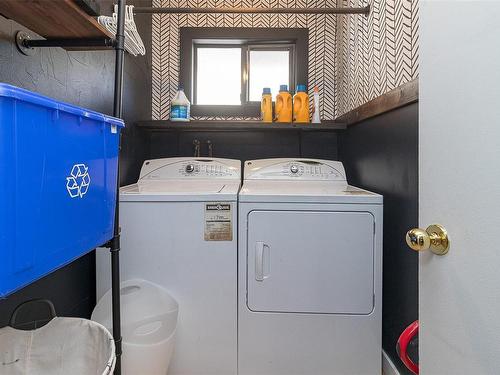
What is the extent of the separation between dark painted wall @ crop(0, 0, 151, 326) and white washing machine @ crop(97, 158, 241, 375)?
0.75 ft

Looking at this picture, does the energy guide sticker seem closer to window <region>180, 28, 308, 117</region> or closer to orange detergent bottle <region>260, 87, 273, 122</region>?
orange detergent bottle <region>260, 87, 273, 122</region>

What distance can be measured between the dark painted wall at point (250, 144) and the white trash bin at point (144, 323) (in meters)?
1.24

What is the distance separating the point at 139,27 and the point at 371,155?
6.06ft

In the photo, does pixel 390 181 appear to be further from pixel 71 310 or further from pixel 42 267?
pixel 71 310

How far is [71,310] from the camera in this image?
4.57 ft

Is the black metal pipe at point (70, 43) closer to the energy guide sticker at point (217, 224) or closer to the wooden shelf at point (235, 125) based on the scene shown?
the energy guide sticker at point (217, 224)

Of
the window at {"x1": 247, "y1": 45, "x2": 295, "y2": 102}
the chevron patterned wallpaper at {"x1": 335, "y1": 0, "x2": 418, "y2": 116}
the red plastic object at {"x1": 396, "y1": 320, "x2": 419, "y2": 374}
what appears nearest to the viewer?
the red plastic object at {"x1": 396, "y1": 320, "x2": 419, "y2": 374}

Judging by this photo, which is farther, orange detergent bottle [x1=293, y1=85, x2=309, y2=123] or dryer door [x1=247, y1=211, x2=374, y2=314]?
orange detergent bottle [x1=293, y1=85, x2=309, y2=123]

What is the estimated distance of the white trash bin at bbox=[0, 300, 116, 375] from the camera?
36.4 inches

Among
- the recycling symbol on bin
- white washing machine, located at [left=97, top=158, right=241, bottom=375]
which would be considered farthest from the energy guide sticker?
the recycling symbol on bin

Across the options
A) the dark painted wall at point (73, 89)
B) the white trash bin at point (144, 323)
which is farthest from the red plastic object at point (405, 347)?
the dark painted wall at point (73, 89)

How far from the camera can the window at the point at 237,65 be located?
2488 millimetres

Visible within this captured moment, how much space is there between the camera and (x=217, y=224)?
1475 mm

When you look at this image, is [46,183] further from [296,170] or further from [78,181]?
[296,170]
